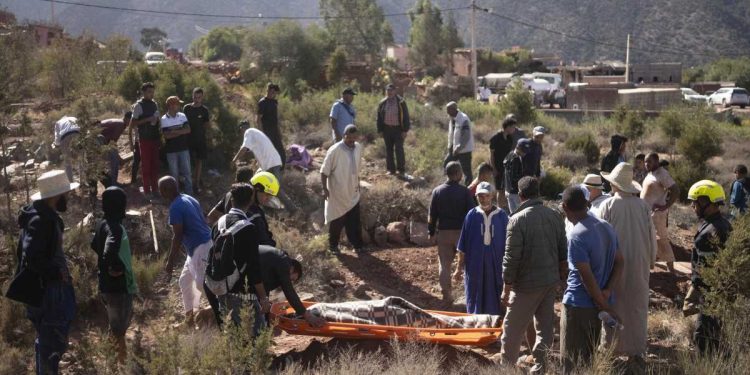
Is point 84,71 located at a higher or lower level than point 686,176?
higher

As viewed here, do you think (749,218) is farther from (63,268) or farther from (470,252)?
(63,268)

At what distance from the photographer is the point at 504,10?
83.7 m

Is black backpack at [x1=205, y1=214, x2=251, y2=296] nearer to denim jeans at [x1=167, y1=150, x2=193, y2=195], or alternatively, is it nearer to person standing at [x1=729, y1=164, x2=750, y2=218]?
denim jeans at [x1=167, y1=150, x2=193, y2=195]

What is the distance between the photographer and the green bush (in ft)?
64.9

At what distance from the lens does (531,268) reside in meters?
5.64

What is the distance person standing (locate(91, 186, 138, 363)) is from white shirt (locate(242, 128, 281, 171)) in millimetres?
4388

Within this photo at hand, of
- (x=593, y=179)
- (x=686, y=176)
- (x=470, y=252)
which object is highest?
(x=593, y=179)

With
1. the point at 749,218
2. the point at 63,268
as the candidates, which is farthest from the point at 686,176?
the point at 63,268

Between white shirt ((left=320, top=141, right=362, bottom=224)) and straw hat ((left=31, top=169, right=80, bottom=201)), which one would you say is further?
white shirt ((left=320, top=141, right=362, bottom=224))

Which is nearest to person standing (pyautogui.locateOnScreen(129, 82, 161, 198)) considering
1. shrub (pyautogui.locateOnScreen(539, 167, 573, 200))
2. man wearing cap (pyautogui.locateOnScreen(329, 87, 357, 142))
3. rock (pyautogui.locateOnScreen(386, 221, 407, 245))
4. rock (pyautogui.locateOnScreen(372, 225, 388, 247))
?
man wearing cap (pyautogui.locateOnScreen(329, 87, 357, 142))

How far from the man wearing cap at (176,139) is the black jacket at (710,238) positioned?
6989 millimetres

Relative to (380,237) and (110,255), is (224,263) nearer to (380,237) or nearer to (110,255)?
(110,255)

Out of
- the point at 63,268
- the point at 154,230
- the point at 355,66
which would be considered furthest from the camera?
the point at 355,66

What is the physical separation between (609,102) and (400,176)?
900 inches
